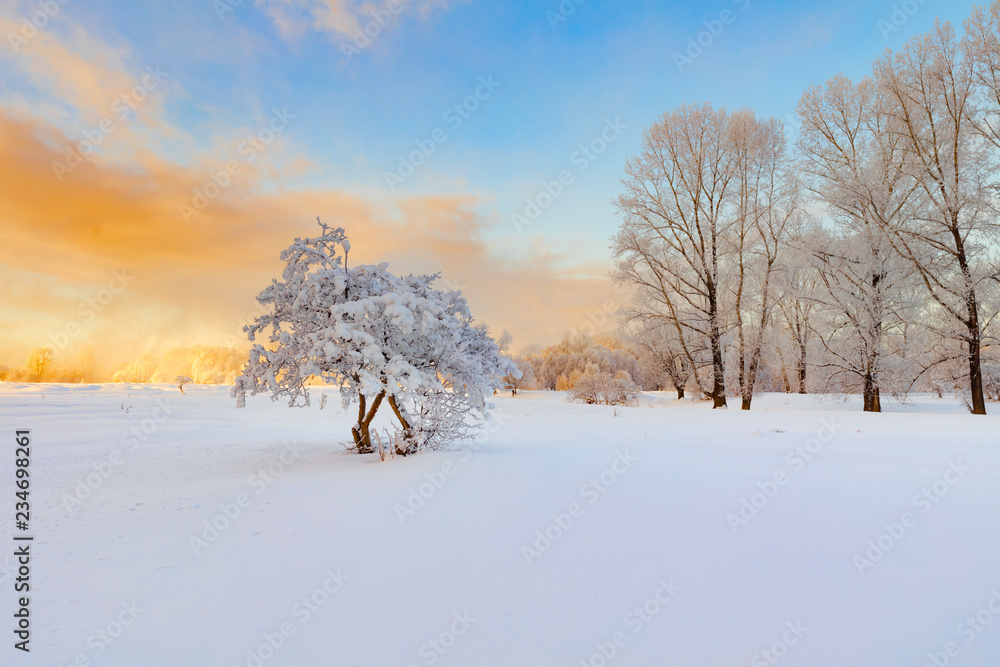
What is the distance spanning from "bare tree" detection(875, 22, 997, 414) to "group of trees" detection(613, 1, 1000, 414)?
0.15ft

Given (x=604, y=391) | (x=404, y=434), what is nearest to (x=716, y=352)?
(x=604, y=391)

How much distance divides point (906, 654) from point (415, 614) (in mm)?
2427

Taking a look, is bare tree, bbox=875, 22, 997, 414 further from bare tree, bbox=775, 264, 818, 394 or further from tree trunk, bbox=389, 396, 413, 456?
tree trunk, bbox=389, 396, 413, 456

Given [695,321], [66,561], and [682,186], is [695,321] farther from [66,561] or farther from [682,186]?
[66,561]

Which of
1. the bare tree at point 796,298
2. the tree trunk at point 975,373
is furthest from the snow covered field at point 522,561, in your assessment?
the bare tree at point 796,298

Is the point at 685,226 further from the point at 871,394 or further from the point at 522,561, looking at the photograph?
the point at 522,561

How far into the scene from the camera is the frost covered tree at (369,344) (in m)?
6.41

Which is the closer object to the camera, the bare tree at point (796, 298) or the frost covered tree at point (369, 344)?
the frost covered tree at point (369, 344)

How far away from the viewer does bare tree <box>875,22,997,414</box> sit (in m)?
13.8

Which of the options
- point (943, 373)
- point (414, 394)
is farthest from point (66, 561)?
point (943, 373)

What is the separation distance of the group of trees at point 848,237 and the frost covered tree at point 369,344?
12684 millimetres

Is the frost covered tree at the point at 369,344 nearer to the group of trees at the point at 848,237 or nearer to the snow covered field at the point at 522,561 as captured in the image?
the snow covered field at the point at 522,561

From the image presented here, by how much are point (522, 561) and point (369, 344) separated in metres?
3.67

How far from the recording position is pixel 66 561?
3449mm
